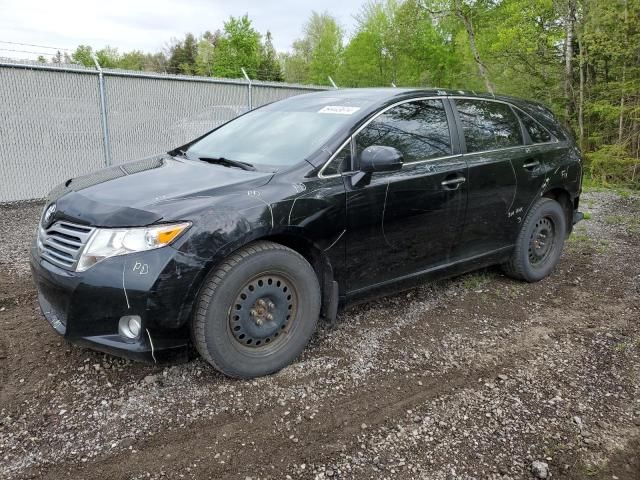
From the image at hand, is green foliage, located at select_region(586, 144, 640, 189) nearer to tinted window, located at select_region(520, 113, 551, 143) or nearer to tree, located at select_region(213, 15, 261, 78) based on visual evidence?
tinted window, located at select_region(520, 113, 551, 143)

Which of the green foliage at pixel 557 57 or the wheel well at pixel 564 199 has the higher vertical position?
the green foliage at pixel 557 57

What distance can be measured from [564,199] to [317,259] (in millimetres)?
2994

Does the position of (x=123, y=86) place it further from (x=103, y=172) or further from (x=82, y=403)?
(x=82, y=403)

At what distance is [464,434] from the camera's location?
247 centimetres

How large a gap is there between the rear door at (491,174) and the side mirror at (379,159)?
3.35 ft

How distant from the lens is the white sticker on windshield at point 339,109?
11.1 feet

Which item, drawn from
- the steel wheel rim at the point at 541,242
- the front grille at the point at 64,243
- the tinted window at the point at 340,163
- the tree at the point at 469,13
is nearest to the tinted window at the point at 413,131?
the tinted window at the point at 340,163

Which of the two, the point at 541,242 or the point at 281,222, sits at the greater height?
the point at 281,222

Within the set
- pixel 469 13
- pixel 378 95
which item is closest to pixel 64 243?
pixel 378 95

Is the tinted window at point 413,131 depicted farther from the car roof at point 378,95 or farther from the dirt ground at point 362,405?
the dirt ground at point 362,405

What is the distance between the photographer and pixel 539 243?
4.65 metres

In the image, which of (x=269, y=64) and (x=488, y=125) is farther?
(x=269, y=64)

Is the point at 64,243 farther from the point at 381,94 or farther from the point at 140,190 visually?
the point at 381,94

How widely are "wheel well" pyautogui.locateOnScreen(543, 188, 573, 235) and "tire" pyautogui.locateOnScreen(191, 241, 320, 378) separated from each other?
2.89 m
